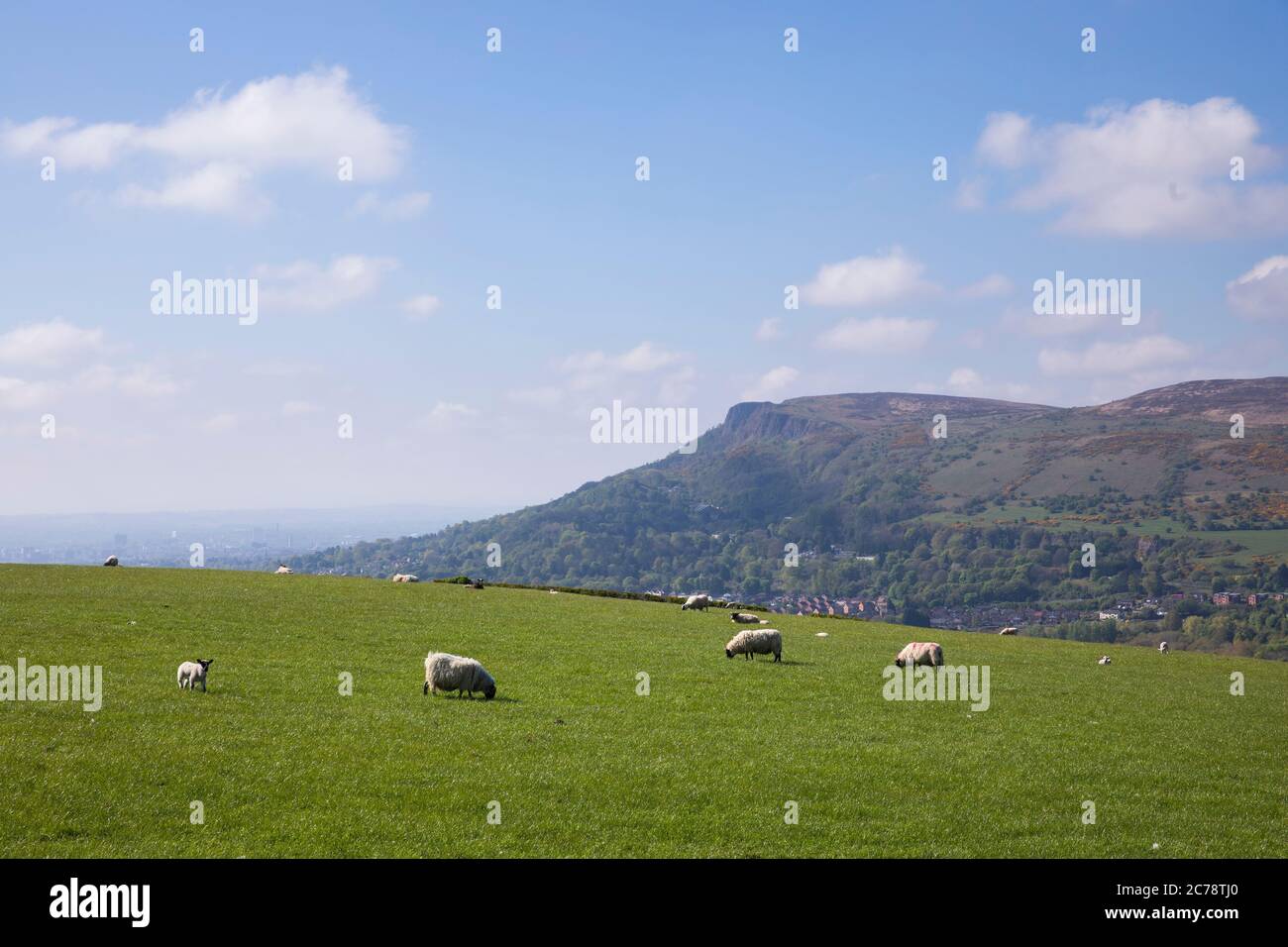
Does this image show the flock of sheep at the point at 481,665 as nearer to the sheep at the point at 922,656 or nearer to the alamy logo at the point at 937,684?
the sheep at the point at 922,656

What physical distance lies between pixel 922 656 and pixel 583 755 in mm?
22819

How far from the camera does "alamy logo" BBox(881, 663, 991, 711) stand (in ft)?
106

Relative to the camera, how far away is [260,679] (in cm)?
2800

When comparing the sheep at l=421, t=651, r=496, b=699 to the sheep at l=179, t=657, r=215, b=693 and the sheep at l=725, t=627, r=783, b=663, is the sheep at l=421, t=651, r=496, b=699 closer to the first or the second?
the sheep at l=179, t=657, r=215, b=693

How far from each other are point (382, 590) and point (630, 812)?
141ft

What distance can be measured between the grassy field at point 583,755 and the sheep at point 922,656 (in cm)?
233

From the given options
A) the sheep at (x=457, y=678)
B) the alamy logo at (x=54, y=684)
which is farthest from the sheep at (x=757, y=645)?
the alamy logo at (x=54, y=684)

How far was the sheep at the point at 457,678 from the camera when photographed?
92.3ft
